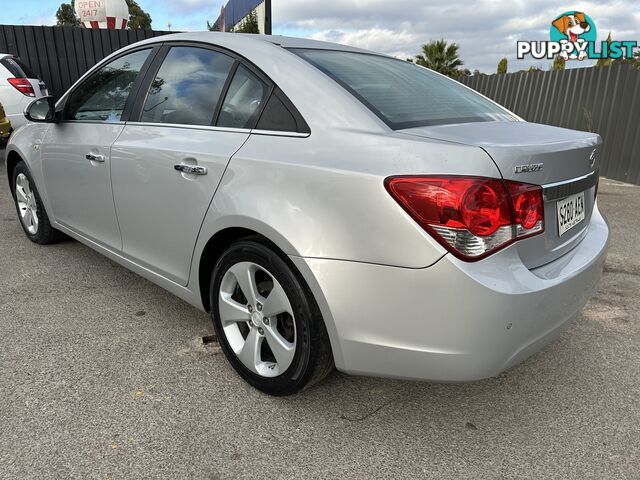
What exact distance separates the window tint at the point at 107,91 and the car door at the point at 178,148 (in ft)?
0.73

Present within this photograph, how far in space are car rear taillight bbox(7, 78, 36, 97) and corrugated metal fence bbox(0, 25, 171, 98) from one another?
3.74 metres

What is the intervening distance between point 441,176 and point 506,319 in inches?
20.2

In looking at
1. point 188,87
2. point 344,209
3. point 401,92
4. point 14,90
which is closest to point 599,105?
point 401,92

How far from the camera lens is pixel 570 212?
6.56ft

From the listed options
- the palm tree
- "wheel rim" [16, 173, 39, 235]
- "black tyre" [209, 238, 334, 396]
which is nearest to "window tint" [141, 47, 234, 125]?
"black tyre" [209, 238, 334, 396]

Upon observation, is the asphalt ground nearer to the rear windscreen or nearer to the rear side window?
the rear windscreen

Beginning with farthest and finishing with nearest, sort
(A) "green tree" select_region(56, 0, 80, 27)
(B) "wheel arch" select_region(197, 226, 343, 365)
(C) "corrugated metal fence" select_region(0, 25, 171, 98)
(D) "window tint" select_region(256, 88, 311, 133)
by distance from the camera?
(A) "green tree" select_region(56, 0, 80, 27) → (C) "corrugated metal fence" select_region(0, 25, 171, 98) → (D) "window tint" select_region(256, 88, 311, 133) → (B) "wheel arch" select_region(197, 226, 343, 365)

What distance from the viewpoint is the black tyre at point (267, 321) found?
1.94 metres

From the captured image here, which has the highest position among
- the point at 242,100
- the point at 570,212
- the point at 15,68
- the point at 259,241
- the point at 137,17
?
the point at 137,17

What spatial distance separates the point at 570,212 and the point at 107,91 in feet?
8.81

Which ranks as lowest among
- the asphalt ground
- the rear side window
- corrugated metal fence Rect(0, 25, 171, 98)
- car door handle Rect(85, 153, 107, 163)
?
the asphalt ground

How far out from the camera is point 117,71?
3098 mm

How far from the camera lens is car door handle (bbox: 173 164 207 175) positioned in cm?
222

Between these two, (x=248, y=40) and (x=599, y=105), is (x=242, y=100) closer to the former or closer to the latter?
(x=248, y=40)
